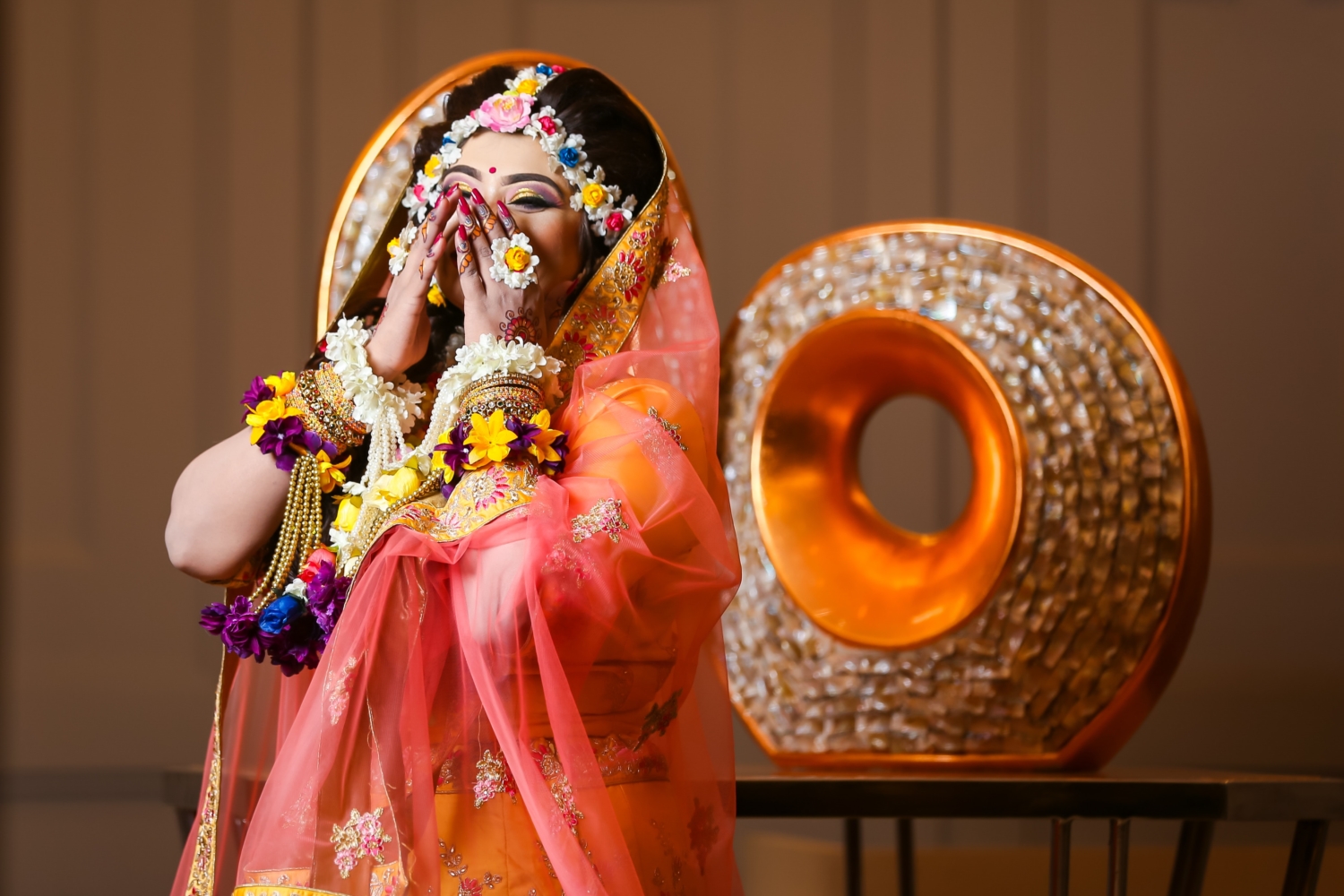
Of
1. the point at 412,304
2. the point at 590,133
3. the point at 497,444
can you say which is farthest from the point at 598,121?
the point at 497,444

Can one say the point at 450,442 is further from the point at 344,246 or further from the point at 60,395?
the point at 60,395

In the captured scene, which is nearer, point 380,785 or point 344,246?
point 380,785

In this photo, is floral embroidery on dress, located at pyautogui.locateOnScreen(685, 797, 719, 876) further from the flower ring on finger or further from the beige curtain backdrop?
the beige curtain backdrop

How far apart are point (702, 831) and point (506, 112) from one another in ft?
2.06

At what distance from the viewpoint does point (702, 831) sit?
3.36 ft

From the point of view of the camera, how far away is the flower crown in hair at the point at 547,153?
106 cm

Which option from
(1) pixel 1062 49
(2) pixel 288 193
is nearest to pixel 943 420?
(1) pixel 1062 49

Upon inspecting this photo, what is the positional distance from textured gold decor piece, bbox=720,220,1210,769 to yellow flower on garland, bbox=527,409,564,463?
62cm

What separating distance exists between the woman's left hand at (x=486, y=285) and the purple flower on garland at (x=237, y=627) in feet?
0.92

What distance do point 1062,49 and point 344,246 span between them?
1486mm

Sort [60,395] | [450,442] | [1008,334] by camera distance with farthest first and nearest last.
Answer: [60,395] < [1008,334] < [450,442]

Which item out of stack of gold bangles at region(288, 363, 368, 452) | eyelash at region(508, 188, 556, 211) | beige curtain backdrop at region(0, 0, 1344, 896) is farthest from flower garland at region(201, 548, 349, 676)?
beige curtain backdrop at region(0, 0, 1344, 896)

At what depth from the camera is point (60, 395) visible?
2193mm

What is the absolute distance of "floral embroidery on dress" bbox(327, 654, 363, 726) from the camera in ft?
2.87
